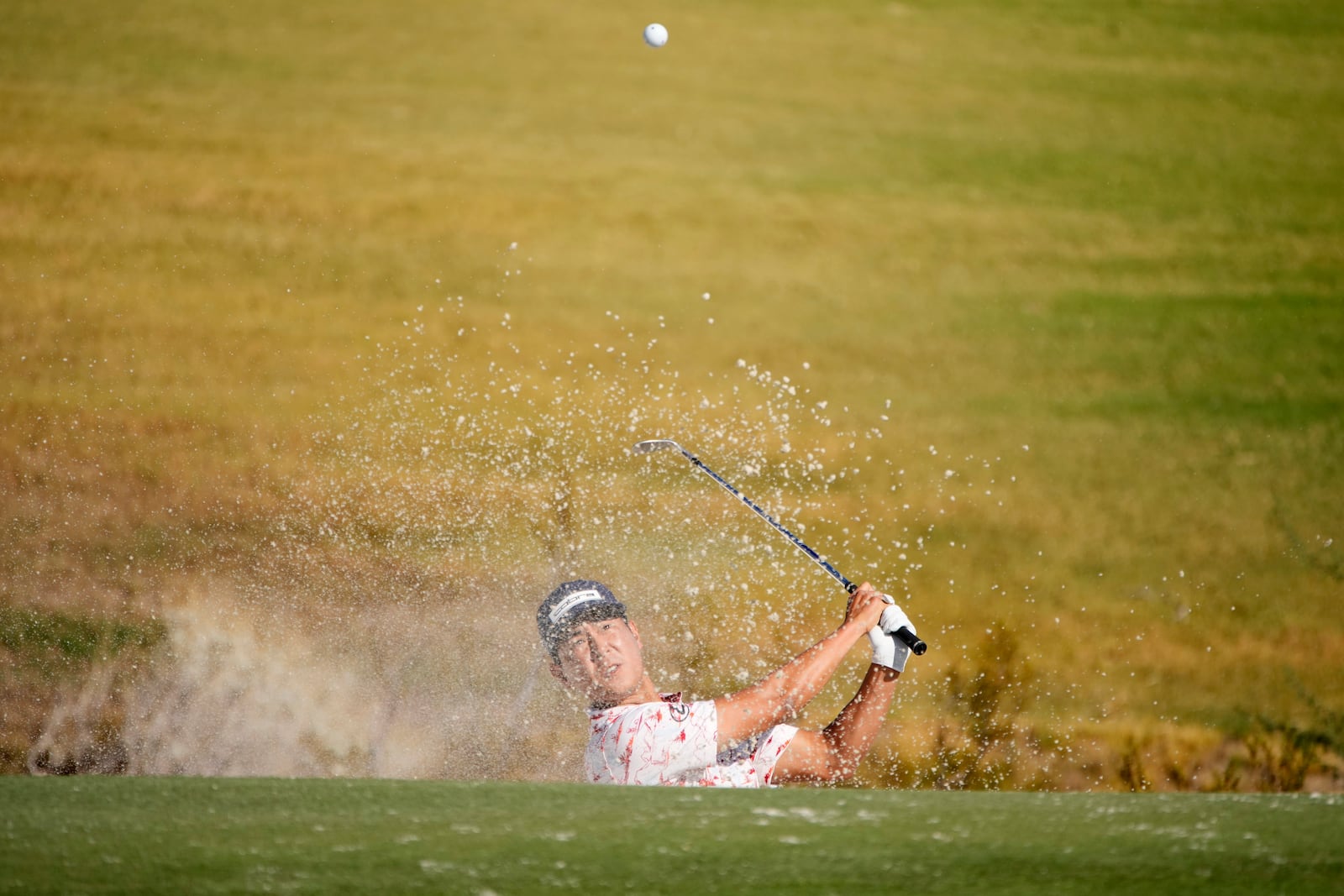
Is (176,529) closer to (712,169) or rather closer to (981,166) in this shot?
(712,169)

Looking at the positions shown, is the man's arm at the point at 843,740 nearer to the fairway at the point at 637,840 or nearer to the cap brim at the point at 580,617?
the cap brim at the point at 580,617

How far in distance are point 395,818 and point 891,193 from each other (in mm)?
3703

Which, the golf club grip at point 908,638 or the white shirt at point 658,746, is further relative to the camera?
the golf club grip at point 908,638

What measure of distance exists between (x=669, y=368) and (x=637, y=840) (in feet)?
9.18

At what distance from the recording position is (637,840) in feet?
5.80

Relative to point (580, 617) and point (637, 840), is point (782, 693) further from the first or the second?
point (637, 840)

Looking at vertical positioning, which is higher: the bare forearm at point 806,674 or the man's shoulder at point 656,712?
the bare forearm at point 806,674

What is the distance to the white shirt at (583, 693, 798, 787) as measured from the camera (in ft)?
7.87

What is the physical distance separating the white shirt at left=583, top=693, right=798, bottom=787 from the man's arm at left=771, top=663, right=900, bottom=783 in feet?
0.54

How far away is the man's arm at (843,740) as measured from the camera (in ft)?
8.61

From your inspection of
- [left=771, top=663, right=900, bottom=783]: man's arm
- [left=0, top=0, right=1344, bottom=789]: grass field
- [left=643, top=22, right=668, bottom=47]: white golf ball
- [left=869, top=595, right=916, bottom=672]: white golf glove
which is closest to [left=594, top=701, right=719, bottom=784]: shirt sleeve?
[left=771, top=663, right=900, bottom=783]: man's arm

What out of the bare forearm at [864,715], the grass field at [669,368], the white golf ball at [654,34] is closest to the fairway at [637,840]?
the bare forearm at [864,715]

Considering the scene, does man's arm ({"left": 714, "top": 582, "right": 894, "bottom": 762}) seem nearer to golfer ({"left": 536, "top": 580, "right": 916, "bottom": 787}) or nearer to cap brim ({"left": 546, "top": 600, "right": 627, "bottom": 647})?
golfer ({"left": 536, "top": 580, "right": 916, "bottom": 787})

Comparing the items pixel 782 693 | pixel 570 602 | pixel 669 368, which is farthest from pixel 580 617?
pixel 669 368
